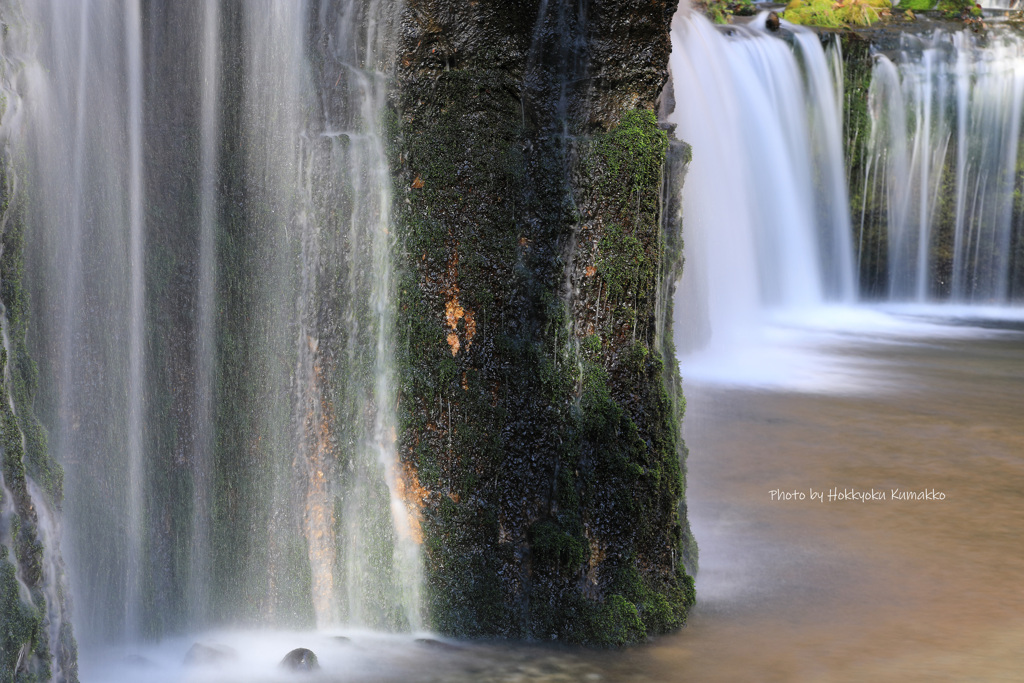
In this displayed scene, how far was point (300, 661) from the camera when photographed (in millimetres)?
3355

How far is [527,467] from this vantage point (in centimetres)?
356

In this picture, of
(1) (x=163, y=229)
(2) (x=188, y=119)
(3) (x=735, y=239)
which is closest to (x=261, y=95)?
(2) (x=188, y=119)

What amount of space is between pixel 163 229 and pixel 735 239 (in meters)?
8.88

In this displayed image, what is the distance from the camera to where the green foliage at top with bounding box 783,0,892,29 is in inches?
602

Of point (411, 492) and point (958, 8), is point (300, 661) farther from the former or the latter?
point (958, 8)

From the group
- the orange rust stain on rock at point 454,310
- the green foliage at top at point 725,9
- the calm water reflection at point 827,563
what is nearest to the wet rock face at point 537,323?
the orange rust stain on rock at point 454,310

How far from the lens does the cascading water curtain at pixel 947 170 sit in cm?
1459

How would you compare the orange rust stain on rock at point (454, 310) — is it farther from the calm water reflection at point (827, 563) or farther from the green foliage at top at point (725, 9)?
the green foliage at top at point (725, 9)

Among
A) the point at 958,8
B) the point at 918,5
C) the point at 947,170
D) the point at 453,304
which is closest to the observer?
the point at 453,304

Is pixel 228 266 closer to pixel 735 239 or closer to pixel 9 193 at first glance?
pixel 9 193

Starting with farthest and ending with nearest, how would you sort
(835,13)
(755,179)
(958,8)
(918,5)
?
(918,5), (958,8), (835,13), (755,179)

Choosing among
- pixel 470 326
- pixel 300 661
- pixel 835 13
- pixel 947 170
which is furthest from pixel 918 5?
pixel 300 661

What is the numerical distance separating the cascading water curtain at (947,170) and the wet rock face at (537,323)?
12.0 meters

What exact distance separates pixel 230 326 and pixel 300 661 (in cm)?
109
